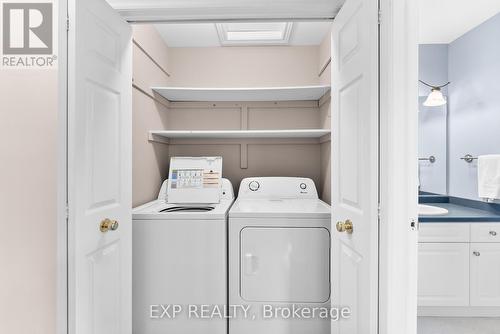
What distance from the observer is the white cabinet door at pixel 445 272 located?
7.27 ft

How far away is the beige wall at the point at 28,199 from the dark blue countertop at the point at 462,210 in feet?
7.96

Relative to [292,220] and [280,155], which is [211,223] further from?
[280,155]

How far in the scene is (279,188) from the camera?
8.66ft

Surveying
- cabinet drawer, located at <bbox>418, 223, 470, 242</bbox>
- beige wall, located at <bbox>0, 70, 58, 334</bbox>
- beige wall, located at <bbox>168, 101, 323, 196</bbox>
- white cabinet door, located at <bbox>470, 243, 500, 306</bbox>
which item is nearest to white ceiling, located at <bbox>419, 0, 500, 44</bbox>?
beige wall, located at <bbox>168, 101, 323, 196</bbox>

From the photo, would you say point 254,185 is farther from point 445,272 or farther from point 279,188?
point 445,272

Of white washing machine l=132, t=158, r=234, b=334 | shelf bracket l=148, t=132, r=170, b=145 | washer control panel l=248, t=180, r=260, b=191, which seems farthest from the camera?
washer control panel l=248, t=180, r=260, b=191

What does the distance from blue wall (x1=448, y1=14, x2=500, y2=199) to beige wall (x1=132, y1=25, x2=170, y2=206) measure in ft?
9.02

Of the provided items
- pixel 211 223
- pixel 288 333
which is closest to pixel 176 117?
pixel 211 223

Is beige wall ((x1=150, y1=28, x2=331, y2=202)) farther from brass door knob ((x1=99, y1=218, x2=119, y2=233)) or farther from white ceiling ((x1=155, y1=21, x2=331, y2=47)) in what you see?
brass door knob ((x1=99, y1=218, x2=119, y2=233))

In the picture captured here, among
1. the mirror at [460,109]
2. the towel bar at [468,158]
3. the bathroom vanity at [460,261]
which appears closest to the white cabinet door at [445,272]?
the bathroom vanity at [460,261]

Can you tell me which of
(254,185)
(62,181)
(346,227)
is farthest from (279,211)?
(62,181)

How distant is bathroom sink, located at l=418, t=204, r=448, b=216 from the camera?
7.66 feet

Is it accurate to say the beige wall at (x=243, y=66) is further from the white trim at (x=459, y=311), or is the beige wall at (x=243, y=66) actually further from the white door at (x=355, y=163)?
the white trim at (x=459, y=311)

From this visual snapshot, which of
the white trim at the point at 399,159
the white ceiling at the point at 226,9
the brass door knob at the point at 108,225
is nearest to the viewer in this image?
the white trim at the point at 399,159
